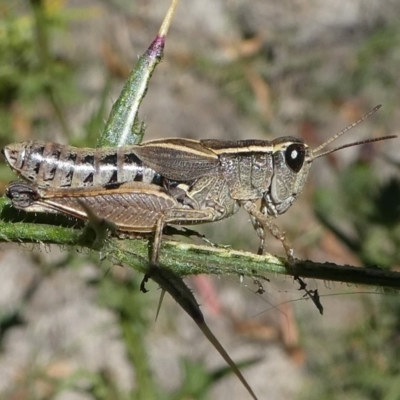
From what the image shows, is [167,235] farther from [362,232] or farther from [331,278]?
[362,232]

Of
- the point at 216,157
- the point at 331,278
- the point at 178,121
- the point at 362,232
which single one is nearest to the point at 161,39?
the point at 216,157

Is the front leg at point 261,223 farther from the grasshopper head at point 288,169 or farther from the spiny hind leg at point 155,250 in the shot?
the spiny hind leg at point 155,250

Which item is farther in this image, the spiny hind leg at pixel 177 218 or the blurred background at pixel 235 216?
the blurred background at pixel 235 216

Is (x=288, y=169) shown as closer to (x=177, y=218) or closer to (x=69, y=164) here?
(x=177, y=218)

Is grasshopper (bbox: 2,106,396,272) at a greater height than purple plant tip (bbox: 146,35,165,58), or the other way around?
purple plant tip (bbox: 146,35,165,58)

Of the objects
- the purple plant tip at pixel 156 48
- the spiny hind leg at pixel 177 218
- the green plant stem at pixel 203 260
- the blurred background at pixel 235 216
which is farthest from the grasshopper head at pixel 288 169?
the green plant stem at pixel 203 260

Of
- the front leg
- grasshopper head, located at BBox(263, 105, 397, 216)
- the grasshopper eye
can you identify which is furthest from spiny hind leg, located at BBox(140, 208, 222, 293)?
the grasshopper eye

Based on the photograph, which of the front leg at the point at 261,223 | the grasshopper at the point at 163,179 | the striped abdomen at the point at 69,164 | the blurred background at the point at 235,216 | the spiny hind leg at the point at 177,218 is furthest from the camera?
the blurred background at the point at 235,216

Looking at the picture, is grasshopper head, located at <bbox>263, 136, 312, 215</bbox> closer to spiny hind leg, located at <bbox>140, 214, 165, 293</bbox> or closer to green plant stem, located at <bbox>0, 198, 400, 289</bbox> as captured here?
spiny hind leg, located at <bbox>140, 214, 165, 293</bbox>
